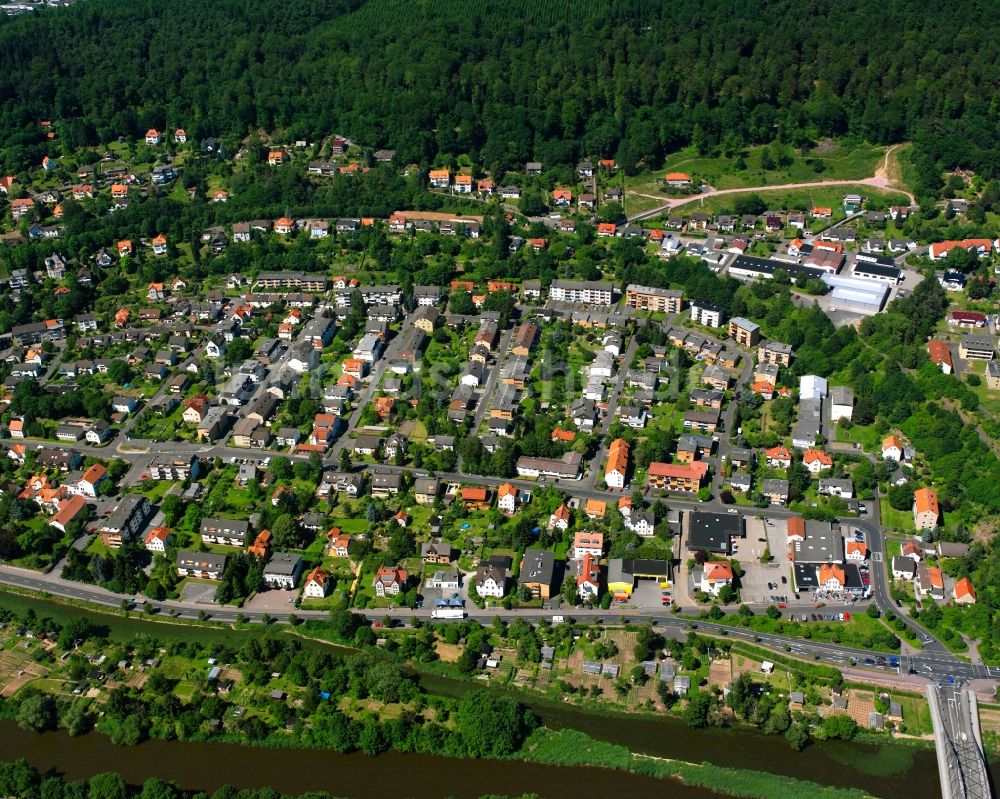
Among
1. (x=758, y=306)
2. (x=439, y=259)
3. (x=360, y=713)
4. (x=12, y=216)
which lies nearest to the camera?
(x=360, y=713)

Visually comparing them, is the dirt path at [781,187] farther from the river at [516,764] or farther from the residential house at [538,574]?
the river at [516,764]

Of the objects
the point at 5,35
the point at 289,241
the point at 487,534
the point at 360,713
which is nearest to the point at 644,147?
the point at 289,241

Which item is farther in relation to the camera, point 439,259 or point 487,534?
point 439,259

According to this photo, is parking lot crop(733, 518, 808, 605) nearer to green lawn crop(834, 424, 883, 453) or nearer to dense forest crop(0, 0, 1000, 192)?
green lawn crop(834, 424, 883, 453)

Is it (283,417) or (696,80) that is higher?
(696,80)

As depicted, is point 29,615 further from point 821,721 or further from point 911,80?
point 911,80

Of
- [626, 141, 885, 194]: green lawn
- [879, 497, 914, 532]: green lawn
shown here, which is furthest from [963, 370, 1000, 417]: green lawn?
[626, 141, 885, 194]: green lawn

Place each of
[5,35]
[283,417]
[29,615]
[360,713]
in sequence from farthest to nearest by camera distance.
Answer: [5,35] → [283,417] → [29,615] → [360,713]
